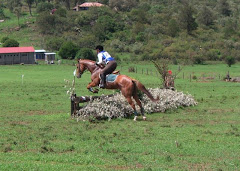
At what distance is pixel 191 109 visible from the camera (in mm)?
20328

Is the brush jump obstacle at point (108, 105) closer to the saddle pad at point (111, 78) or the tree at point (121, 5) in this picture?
the saddle pad at point (111, 78)

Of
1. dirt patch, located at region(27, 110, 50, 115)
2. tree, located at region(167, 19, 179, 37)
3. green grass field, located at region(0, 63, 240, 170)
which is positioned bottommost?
dirt patch, located at region(27, 110, 50, 115)

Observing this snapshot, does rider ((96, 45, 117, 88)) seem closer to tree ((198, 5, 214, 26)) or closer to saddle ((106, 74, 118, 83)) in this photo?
saddle ((106, 74, 118, 83))

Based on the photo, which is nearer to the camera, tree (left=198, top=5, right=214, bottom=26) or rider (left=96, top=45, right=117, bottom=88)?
rider (left=96, top=45, right=117, bottom=88)

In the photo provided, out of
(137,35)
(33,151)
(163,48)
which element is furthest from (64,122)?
(137,35)

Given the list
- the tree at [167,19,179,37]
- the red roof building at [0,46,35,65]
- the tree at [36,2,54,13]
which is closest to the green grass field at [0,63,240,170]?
the red roof building at [0,46,35,65]

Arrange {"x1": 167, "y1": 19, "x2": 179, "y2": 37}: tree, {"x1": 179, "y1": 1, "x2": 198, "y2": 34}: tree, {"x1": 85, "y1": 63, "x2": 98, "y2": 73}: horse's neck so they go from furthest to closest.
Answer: {"x1": 179, "y1": 1, "x2": 198, "y2": 34}: tree, {"x1": 167, "y1": 19, "x2": 179, "y2": 37}: tree, {"x1": 85, "y1": 63, "x2": 98, "y2": 73}: horse's neck

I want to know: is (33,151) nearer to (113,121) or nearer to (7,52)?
(113,121)

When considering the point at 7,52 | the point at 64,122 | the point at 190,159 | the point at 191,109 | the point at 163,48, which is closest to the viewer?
the point at 190,159

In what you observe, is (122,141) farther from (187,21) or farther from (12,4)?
(12,4)

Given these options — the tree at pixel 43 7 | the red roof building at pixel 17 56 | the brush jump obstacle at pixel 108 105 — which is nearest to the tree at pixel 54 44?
the red roof building at pixel 17 56

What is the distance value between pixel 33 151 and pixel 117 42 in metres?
81.8

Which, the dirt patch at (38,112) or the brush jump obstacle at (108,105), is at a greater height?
the brush jump obstacle at (108,105)

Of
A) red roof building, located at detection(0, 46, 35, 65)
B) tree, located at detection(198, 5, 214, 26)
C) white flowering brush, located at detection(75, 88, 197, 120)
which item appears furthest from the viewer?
tree, located at detection(198, 5, 214, 26)
